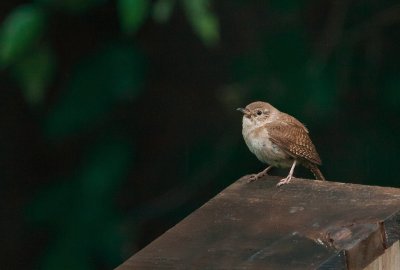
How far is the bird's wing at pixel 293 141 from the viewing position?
5719 millimetres

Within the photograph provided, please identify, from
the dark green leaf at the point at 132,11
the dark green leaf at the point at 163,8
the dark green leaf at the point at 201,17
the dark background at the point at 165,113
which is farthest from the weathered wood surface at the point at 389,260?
the dark background at the point at 165,113

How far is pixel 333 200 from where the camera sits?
4.00m

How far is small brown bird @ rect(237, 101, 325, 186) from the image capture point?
18.8 ft

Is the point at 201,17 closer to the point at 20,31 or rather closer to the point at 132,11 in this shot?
the point at 132,11

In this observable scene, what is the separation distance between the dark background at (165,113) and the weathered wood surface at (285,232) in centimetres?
233

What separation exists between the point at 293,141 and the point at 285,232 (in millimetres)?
1969

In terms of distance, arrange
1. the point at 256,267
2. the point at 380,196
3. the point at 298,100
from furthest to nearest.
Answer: the point at 298,100, the point at 380,196, the point at 256,267

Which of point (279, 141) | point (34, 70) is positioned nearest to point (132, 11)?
point (34, 70)

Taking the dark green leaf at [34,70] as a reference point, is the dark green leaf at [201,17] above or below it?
above

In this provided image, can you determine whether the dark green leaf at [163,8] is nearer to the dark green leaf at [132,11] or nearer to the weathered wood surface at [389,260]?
the dark green leaf at [132,11]

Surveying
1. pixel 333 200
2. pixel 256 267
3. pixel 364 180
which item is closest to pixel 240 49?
pixel 364 180

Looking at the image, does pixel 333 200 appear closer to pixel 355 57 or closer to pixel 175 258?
pixel 175 258

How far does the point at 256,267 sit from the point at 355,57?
11.8ft

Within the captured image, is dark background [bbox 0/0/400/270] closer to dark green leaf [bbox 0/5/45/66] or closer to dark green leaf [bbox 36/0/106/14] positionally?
dark green leaf [bbox 36/0/106/14]
